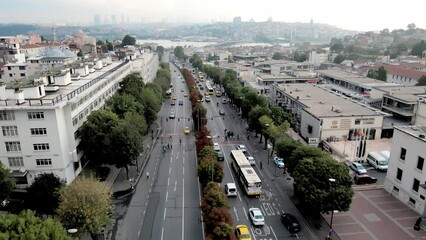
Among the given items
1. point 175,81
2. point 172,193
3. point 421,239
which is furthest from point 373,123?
point 175,81

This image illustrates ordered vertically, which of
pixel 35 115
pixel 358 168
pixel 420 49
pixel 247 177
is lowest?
pixel 358 168

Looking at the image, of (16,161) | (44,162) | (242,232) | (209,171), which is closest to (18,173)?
(16,161)

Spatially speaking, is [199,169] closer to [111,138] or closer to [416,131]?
[111,138]

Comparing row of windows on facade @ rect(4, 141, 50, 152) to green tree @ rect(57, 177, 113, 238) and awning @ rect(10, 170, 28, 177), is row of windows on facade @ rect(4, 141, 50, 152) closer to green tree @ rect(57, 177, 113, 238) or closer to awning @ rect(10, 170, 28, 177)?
awning @ rect(10, 170, 28, 177)

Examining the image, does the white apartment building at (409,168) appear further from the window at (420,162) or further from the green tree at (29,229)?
the green tree at (29,229)

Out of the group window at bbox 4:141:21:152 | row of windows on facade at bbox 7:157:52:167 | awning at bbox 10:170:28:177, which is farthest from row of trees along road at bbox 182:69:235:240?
window at bbox 4:141:21:152

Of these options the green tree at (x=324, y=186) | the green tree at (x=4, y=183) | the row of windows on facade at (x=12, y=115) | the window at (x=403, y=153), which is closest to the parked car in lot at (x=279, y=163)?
the green tree at (x=324, y=186)

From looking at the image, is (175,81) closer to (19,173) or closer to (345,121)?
(345,121)
